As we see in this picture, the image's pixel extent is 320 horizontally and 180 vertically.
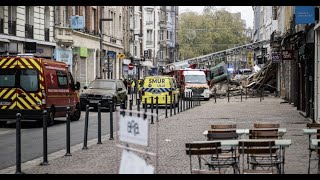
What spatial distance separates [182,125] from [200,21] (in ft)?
284

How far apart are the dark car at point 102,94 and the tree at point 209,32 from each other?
74.3m

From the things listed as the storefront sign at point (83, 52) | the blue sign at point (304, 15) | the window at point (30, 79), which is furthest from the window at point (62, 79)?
the storefront sign at point (83, 52)

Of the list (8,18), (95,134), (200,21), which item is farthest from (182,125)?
(200,21)

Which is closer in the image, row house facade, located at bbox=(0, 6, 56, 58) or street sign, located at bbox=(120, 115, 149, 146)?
street sign, located at bbox=(120, 115, 149, 146)

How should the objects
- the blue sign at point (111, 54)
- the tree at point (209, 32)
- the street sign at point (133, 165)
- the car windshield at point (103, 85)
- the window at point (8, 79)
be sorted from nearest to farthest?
the street sign at point (133, 165) → the window at point (8, 79) → the car windshield at point (103, 85) → the blue sign at point (111, 54) → the tree at point (209, 32)

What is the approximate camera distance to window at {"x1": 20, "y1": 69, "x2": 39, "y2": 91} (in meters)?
22.2

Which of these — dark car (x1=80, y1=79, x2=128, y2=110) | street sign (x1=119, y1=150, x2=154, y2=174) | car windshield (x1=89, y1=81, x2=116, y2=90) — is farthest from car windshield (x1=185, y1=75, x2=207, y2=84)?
street sign (x1=119, y1=150, x2=154, y2=174)

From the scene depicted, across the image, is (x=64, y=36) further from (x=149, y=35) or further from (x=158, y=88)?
(x=149, y=35)

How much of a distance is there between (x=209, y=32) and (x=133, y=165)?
332 feet

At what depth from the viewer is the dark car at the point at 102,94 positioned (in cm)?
3244

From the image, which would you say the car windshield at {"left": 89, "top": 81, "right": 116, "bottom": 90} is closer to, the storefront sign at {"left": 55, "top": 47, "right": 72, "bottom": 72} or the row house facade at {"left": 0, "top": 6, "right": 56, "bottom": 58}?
the row house facade at {"left": 0, "top": 6, "right": 56, "bottom": 58}

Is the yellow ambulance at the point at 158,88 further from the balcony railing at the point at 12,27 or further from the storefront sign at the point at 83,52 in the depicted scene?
the storefront sign at the point at 83,52

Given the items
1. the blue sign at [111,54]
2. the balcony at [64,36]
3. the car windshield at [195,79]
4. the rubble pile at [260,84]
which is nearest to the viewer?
the balcony at [64,36]

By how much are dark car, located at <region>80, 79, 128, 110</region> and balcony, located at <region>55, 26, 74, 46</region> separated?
974cm
